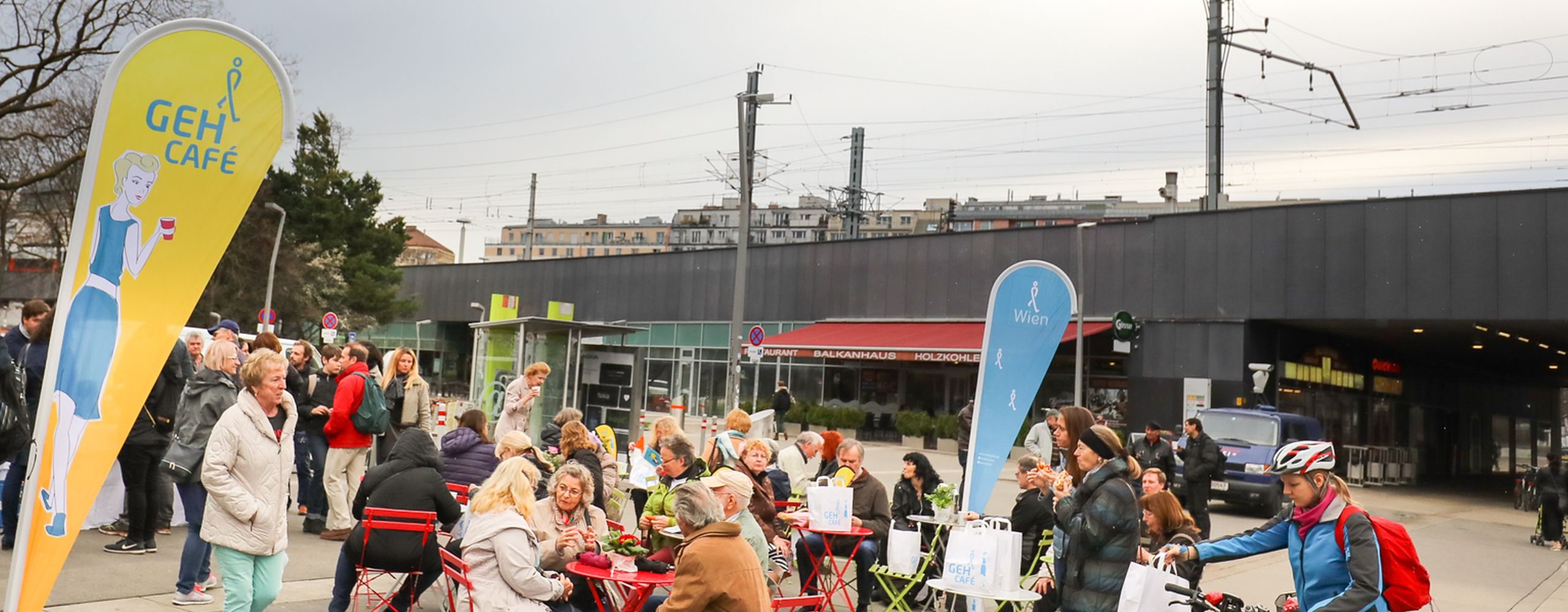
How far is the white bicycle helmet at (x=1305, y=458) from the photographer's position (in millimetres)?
4703

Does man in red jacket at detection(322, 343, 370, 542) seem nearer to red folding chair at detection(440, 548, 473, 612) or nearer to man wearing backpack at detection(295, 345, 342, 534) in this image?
man wearing backpack at detection(295, 345, 342, 534)

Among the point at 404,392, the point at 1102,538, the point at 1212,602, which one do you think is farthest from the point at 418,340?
the point at 1212,602

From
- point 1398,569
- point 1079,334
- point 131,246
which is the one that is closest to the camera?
point 1398,569

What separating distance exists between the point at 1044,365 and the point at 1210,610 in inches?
214

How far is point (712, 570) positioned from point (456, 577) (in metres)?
2.19

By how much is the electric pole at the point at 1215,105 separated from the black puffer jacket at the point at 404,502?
25.6 m

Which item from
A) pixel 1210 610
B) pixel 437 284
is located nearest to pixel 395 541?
pixel 1210 610

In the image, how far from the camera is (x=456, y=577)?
606cm

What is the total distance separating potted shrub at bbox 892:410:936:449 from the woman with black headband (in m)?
25.8

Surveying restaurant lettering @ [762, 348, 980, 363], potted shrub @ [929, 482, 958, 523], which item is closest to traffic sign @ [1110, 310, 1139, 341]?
restaurant lettering @ [762, 348, 980, 363]

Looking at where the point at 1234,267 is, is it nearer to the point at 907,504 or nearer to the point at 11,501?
the point at 907,504

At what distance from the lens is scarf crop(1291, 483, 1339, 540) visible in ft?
15.3

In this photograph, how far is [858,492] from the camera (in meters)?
8.91

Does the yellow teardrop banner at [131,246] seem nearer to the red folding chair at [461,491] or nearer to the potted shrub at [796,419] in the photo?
the red folding chair at [461,491]
